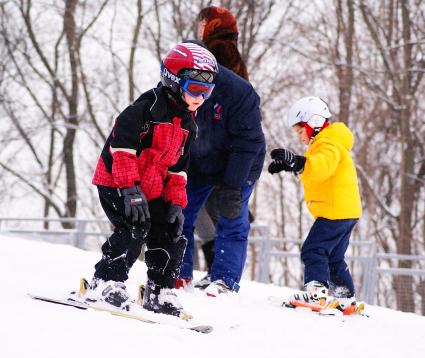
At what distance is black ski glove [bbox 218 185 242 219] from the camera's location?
14.3ft

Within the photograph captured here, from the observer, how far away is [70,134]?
68.2ft

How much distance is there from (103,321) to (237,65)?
2.57 meters

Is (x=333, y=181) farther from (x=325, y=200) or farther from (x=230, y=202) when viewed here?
(x=230, y=202)

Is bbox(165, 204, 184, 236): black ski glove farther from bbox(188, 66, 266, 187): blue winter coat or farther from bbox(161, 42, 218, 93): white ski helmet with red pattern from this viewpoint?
bbox(188, 66, 266, 187): blue winter coat

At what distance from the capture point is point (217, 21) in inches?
184

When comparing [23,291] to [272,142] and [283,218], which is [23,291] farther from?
[283,218]

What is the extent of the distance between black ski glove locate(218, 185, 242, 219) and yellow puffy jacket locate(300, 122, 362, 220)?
439 millimetres

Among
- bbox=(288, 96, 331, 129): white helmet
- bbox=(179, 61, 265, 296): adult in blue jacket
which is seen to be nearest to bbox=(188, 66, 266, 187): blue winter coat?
bbox=(179, 61, 265, 296): adult in blue jacket

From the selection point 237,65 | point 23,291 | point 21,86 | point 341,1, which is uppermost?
point 341,1

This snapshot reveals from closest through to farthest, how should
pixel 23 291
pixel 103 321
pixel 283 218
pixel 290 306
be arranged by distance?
pixel 103 321 < pixel 23 291 < pixel 290 306 < pixel 283 218

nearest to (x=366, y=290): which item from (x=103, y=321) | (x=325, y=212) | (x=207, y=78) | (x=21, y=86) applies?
(x=325, y=212)

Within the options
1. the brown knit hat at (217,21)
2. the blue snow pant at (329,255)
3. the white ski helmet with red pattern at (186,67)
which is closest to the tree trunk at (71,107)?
the brown knit hat at (217,21)

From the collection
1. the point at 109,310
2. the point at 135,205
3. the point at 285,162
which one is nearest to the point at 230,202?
the point at 285,162

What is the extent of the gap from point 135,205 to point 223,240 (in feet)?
5.26
